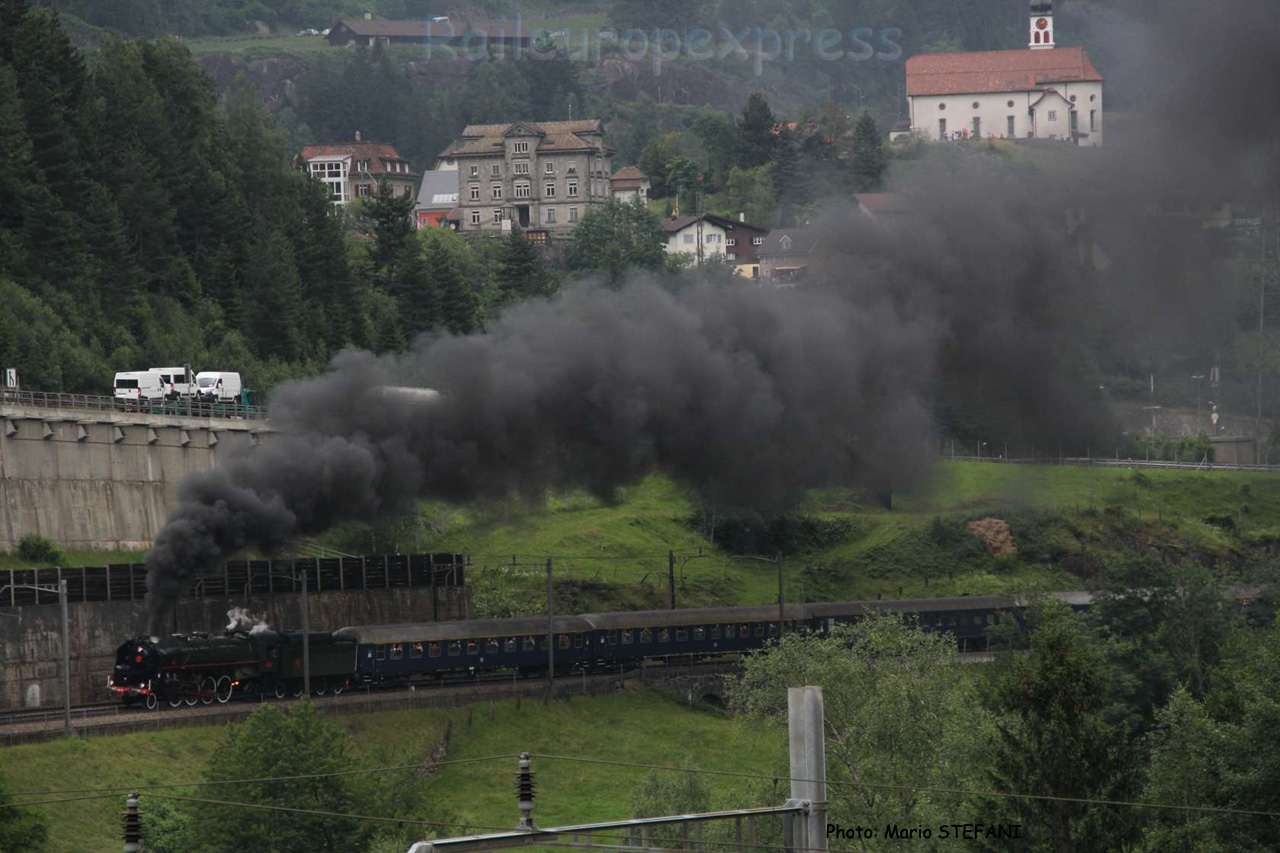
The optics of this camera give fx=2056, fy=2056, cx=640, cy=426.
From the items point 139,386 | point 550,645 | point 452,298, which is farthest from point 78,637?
point 452,298

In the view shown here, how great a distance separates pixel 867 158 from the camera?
170875 millimetres

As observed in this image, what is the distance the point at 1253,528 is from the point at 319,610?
192 ft

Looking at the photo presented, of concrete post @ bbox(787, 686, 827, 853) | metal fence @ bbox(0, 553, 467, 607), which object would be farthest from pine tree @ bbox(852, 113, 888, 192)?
concrete post @ bbox(787, 686, 827, 853)

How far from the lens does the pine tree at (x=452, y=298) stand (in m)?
121

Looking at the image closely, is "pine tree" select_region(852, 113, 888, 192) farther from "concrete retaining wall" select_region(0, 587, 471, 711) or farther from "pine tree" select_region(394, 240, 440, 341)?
"concrete retaining wall" select_region(0, 587, 471, 711)

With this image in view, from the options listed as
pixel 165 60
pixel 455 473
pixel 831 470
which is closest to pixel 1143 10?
pixel 831 470

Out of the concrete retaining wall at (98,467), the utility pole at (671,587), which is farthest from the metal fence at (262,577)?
the utility pole at (671,587)

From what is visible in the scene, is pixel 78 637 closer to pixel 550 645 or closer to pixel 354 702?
pixel 354 702

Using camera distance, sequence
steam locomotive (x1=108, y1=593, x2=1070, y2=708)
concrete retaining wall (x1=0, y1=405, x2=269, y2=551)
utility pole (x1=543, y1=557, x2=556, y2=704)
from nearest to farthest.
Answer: steam locomotive (x1=108, y1=593, x2=1070, y2=708) → utility pole (x1=543, y1=557, x2=556, y2=704) → concrete retaining wall (x1=0, y1=405, x2=269, y2=551)

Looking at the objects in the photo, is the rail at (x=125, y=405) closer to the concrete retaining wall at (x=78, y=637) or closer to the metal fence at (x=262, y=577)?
the metal fence at (x=262, y=577)

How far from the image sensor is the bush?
78.2 meters

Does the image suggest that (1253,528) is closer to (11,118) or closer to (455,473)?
(455,473)

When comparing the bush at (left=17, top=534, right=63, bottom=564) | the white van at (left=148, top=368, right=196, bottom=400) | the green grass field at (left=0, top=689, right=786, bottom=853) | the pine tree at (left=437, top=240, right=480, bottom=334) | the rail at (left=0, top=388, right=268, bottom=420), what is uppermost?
the pine tree at (left=437, top=240, right=480, bottom=334)

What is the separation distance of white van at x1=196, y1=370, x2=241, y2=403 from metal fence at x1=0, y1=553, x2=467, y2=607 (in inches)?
644
